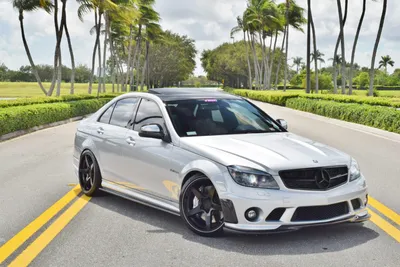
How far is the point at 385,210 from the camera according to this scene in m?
7.21

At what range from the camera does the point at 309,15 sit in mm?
48125

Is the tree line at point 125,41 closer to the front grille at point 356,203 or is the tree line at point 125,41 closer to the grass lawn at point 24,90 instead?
the grass lawn at point 24,90

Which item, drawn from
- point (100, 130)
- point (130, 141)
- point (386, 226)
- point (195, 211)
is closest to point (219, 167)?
point (195, 211)

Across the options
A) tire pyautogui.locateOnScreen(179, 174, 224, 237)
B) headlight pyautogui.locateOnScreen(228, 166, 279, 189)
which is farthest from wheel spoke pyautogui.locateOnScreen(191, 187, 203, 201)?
headlight pyautogui.locateOnScreen(228, 166, 279, 189)

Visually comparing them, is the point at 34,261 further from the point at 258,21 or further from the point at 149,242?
the point at 258,21

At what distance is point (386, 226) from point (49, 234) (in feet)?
11.2

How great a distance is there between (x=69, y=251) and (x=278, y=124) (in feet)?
10.1

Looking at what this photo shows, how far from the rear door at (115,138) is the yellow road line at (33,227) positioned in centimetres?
66

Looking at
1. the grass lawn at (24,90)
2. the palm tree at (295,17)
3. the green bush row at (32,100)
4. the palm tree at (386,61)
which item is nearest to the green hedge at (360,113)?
the green bush row at (32,100)

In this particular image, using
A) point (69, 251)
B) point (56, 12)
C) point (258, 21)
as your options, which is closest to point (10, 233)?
point (69, 251)

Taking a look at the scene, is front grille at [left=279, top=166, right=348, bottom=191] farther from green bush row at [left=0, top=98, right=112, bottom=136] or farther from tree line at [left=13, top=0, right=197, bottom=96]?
tree line at [left=13, top=0, right=197, bottom=96]

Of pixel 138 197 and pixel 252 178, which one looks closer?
pixel 252 178

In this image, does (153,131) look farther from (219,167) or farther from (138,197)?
(219,167)

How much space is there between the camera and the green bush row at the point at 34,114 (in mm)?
19000
